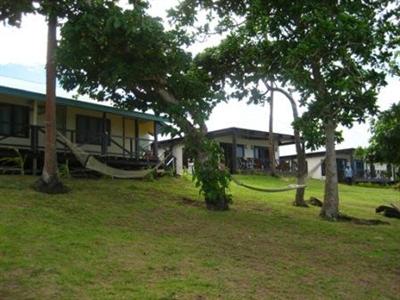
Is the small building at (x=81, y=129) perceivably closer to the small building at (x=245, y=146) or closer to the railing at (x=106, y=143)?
the railing at (x=106, y=143)

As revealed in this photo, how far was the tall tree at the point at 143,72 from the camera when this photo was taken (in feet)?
43.1

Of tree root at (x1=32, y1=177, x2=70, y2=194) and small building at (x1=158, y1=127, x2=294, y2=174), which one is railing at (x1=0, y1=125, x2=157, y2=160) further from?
small building at (x1=158, y1=127, x2=294, y2=174)

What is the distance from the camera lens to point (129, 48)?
45.3 ft

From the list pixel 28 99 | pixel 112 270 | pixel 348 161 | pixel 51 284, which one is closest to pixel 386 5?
pixel 112 270

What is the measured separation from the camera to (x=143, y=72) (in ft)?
46.3

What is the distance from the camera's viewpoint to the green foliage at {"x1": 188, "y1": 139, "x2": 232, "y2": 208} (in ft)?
50.1

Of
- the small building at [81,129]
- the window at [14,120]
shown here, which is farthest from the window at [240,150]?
the window at [14,120]

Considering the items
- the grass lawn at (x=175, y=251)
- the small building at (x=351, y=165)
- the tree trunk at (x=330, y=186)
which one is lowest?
the grass lawn at (x=175, y=251)

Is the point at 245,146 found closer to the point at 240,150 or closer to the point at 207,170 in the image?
the point at 240,150

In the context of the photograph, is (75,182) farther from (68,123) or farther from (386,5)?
(386,5)

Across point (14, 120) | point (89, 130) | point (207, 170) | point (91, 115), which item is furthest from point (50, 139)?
point (91, 115)

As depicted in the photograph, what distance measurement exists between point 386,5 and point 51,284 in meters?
9.52

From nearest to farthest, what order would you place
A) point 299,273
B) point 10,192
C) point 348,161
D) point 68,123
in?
point 299,273
point 10,192
point 68,123
point 348,161

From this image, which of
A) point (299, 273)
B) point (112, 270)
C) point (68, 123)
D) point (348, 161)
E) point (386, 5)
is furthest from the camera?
point (348, 161)
